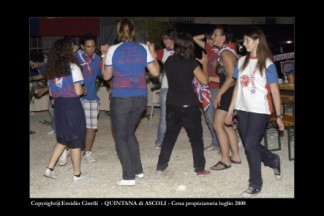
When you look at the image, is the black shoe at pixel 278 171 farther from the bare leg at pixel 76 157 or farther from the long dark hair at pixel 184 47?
the bare leg at pixel 76 157

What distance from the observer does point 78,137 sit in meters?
5.52

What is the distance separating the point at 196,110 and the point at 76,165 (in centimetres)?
162

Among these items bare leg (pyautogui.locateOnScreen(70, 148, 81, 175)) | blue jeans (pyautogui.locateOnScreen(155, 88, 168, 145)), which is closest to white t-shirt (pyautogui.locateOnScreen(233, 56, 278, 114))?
bare leg (pyautogui.locateOnScreen(70, 148, 81, 175))

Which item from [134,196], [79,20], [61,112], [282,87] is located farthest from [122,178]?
[79,20]

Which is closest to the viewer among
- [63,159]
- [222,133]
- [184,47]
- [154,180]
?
[184,47]

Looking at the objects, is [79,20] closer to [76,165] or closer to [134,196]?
[76,165]

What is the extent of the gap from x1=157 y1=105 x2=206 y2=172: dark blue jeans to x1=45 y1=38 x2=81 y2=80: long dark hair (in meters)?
1.36

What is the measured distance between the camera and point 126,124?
5.36 m

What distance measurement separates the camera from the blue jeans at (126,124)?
527 cm

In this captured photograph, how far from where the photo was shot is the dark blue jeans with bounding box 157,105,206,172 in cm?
568

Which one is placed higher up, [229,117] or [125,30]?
[125,30]

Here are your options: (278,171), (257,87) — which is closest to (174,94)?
(257,87)

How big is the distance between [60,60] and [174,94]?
1.42 metres

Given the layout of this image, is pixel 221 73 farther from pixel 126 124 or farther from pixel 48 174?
pixel 48 174
